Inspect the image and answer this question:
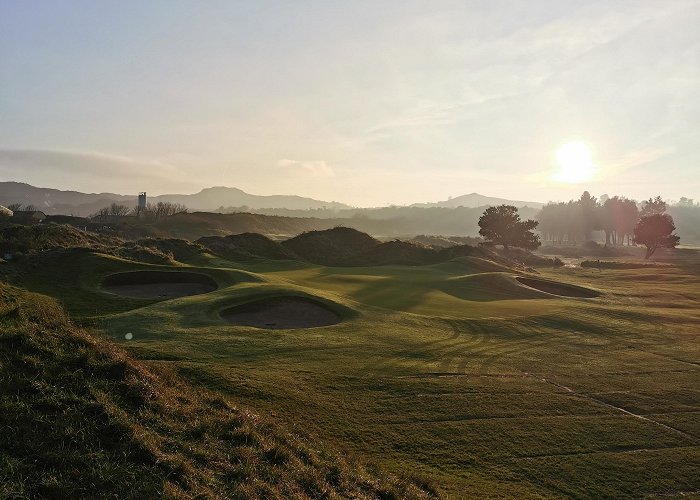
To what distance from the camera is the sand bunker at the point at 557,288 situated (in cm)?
5338

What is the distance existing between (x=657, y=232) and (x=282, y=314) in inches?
4414

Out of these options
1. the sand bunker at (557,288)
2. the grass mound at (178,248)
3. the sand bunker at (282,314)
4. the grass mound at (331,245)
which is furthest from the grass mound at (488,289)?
the grass mound at (178,248)

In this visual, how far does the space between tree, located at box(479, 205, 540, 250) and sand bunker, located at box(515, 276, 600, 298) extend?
45353 mm

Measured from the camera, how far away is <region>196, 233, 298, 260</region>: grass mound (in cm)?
7032

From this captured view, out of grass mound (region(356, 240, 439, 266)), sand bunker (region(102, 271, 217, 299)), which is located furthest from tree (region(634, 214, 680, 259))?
sand bunker (region(102, 271, 217, 299))

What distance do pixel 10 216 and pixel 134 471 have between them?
3710 inches

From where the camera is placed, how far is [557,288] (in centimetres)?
5700

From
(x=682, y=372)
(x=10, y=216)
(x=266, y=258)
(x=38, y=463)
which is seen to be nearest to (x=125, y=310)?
(x=38, y=463)

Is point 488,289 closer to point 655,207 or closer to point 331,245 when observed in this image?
point 331,245

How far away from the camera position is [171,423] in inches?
456

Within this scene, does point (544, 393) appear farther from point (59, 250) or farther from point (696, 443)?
point (59, 250)

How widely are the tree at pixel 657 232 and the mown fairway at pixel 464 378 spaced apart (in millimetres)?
83967

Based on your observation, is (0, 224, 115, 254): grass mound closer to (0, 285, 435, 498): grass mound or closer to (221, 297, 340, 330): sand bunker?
(221, 297, 340, 330): sand bunker

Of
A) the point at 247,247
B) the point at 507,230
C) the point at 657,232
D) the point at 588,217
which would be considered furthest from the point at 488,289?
the point at 588,217
